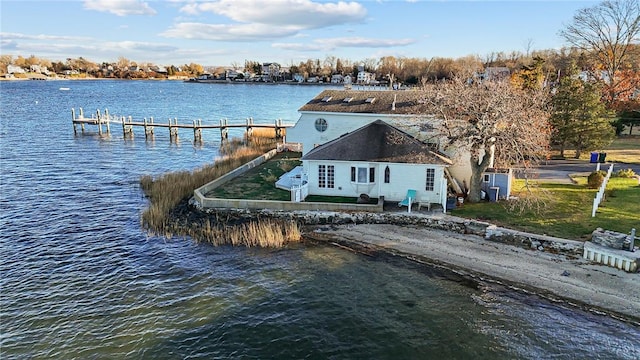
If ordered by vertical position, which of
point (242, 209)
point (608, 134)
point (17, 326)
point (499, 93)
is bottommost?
point (17, 326)

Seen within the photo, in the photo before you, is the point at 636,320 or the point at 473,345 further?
the point at 636,320

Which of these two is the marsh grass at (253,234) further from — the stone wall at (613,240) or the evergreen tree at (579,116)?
the evergreen tree at (579,116)

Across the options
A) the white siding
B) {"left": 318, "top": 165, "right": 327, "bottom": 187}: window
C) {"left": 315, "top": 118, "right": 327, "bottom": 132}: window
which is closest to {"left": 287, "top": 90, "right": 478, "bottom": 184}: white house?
{"left": 315, "top": 118, "right": 327, "bottom": 132}: window

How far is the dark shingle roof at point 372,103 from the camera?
92.0 feet

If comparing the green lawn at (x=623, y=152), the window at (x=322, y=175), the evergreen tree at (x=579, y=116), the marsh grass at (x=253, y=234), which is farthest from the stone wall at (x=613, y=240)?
the green lawn at (x=623, y=152)

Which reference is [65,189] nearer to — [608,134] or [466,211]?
[466,211]

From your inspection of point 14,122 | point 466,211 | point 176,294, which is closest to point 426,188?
point 466,211

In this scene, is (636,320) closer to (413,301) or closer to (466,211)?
(413,301)

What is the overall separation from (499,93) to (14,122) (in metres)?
73.5

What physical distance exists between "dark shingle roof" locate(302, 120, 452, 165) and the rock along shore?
129 inches

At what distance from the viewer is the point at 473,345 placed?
1410 centimetres

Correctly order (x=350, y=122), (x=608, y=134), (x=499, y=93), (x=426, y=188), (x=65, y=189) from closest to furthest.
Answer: (x=499, y=93) → (x=426, y=188) → (x=350, y=122) → (x=65, y=189) → (x=608, y=134)

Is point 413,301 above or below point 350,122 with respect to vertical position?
below

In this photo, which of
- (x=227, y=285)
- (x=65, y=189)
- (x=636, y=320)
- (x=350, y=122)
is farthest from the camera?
(x=65, y=189)
